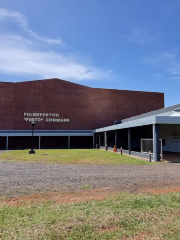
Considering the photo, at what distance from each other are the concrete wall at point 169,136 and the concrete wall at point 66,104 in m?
16.3

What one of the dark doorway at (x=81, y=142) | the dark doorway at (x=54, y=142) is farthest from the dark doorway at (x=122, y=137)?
the dark doorway at (x=54, y=142)

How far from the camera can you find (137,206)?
513cm

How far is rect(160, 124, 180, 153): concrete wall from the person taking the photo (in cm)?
2266

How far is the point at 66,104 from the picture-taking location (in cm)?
3919

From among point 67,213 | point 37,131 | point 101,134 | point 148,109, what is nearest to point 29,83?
point 37,131

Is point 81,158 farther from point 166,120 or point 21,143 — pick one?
point 21,143

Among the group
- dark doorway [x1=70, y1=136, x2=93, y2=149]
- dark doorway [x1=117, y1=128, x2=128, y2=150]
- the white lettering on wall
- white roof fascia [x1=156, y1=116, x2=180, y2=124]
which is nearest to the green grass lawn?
white roof fascia [x1=156, y1=116, x2=180, y2=124]

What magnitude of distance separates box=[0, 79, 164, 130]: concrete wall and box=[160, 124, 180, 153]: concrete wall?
16251 mm

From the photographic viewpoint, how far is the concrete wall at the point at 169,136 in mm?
22656

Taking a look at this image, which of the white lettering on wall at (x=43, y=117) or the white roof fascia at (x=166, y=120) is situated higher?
the white lettering on wall at (x=43, y=117)

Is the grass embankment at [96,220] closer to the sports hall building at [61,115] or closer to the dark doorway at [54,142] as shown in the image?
the sports hall building at [61,115]

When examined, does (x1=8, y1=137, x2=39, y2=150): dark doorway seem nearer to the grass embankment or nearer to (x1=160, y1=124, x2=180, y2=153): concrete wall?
(x1=160, y1=124, x2=180, y2=153): concrete wall

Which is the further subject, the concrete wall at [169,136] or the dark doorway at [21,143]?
the dark doorway at [21,143]

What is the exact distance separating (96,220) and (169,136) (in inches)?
856
